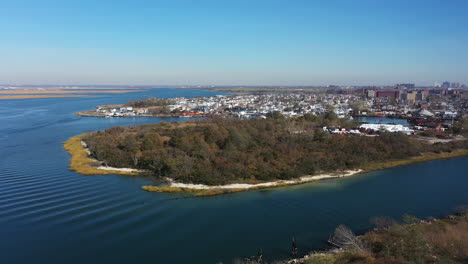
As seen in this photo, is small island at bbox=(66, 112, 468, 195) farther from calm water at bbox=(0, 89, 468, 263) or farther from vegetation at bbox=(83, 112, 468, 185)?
calm water at bbox=(0, 89, 468, 263)

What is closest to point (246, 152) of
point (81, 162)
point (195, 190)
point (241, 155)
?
point (241, 155)

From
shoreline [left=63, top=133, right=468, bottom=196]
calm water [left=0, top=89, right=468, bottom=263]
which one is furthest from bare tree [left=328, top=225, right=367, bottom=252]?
shoreline [left=63, top=133, right=468, bottom=196]

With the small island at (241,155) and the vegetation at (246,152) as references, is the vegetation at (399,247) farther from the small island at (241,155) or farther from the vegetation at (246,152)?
the vegetation at (246,152)

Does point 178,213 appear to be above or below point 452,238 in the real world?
below

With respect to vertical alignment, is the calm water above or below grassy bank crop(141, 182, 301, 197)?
below

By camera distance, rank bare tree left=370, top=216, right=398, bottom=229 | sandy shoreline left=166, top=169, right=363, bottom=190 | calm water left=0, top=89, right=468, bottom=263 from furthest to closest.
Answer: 1. sandy shoreline left=166, top=169, right=363, bottom=190
2. bare tree left=370, top=216, right=398, bottom=229
3. calm water left=0, top=89, right=468, bottom=263

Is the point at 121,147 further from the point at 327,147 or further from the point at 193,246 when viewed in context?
the point at 327,147

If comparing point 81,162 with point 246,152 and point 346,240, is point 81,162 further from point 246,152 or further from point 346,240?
point 346,240

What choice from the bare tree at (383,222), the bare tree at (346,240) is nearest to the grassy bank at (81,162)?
the bare tree at (346,240)
